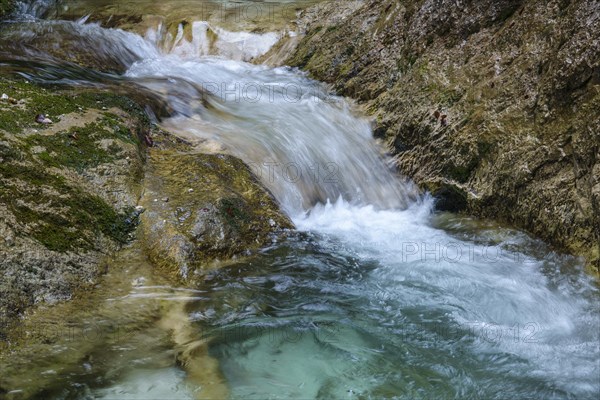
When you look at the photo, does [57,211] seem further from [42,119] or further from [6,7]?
[6,7]

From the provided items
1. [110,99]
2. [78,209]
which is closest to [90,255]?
[78,209]

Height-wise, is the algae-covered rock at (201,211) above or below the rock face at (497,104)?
below

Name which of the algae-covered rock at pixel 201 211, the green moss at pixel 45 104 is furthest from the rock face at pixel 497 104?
the green moss at pixel 45 104

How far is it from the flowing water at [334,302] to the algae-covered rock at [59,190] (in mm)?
364

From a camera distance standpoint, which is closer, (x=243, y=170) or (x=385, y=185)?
(x=243, y=170)

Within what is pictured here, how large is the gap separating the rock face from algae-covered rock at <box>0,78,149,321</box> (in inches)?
152

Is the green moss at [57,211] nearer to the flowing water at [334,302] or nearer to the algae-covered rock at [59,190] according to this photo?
the algae-covered rock at [59,190]

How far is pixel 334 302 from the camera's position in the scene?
15.2 ft

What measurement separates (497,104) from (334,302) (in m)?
3.40

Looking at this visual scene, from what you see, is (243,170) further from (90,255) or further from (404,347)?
(404,347)

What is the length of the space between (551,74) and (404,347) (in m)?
3.68

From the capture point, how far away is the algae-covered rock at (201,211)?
15.6ft

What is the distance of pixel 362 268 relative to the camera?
5.37 metres

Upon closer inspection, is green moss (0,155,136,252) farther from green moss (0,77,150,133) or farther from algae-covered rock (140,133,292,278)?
green moss (0,77,150,133)
